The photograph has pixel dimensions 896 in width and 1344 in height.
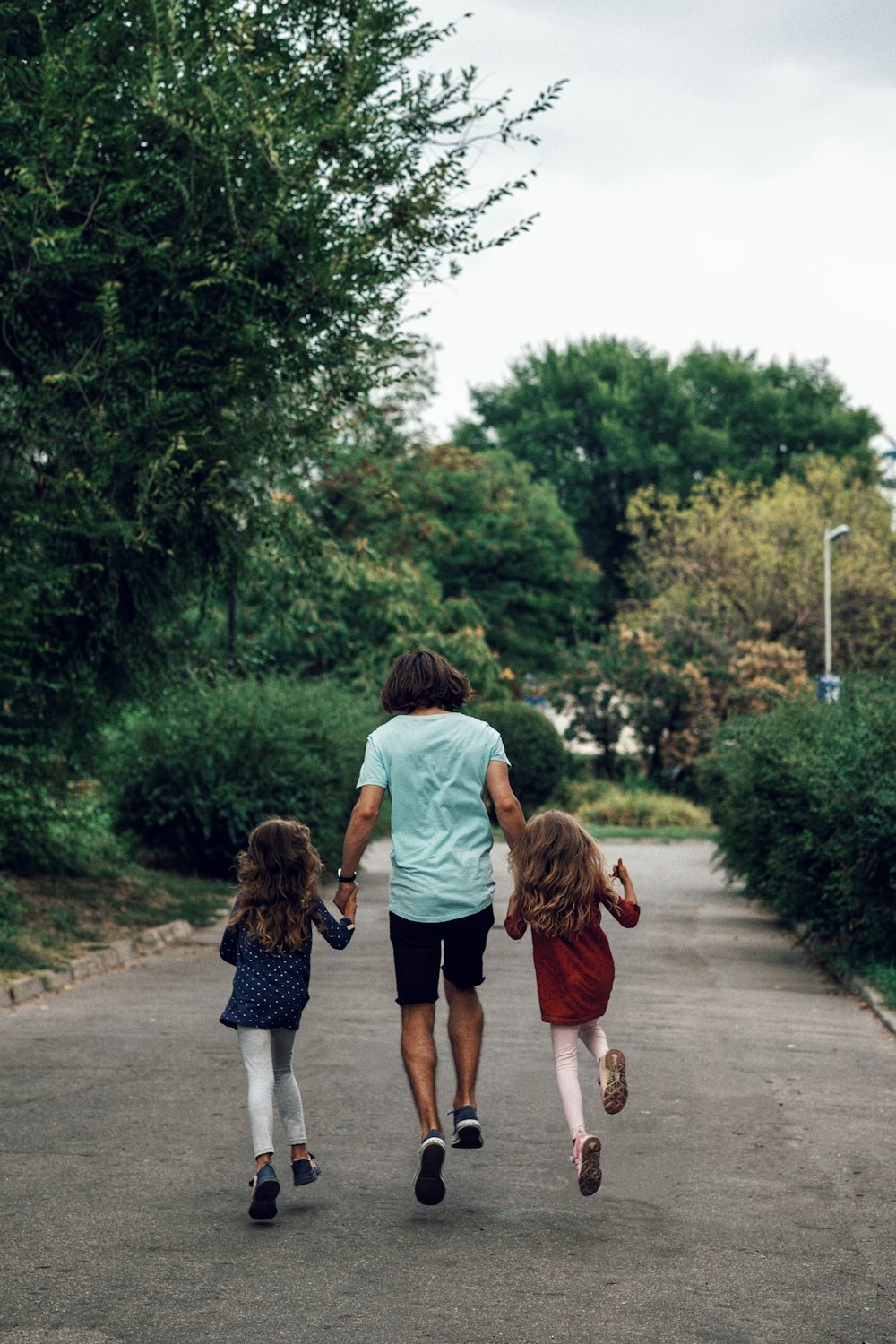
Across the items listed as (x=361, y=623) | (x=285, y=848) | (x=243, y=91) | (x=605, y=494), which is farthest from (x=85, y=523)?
(x=605, y=494)

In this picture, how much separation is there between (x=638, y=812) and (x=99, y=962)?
2693 centimetres

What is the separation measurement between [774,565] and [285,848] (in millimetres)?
41000

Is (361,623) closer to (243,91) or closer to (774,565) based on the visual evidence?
(774,565)

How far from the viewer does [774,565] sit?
45.6m

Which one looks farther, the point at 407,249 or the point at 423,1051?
the point at 407,249

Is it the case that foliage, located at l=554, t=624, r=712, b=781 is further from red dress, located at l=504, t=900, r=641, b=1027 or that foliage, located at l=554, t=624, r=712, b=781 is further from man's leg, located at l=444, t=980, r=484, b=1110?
red dress, located at l=504, t=900, r=641, b=1027

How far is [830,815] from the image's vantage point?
12781 mm

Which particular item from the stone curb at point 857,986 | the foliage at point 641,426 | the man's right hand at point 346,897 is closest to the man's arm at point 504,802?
the man's right hand at point 346,897

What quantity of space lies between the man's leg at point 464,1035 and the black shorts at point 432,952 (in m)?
0.08

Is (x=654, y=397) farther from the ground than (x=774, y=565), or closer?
farther from the ground

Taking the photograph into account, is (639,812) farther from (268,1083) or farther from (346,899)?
(268,1083)

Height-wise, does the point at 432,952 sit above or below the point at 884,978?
above

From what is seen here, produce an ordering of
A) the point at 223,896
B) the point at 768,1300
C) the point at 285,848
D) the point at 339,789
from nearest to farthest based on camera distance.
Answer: the point at 768,1300 < the point at 285,848 < the point at 223,896 < the point at 339,789

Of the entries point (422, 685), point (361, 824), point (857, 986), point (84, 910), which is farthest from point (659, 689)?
point (361, 824)
